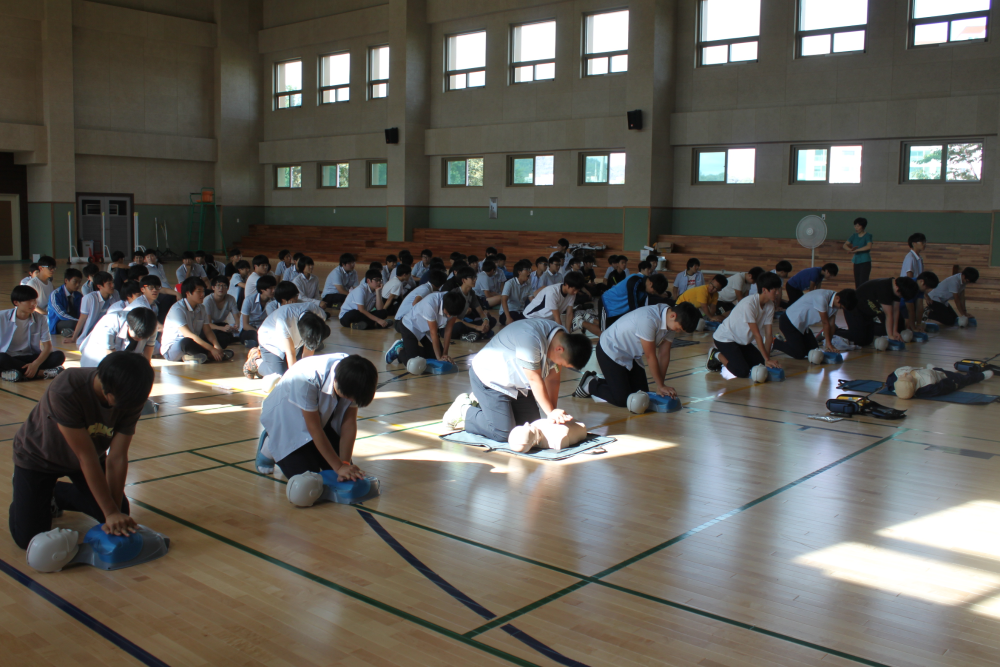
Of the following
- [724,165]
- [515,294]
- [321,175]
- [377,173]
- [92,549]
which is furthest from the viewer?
[321,175]

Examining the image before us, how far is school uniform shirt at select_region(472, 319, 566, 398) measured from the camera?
18.7 feet

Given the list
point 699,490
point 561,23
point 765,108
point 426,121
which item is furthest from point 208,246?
point 699,490

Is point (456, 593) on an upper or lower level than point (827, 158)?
lower

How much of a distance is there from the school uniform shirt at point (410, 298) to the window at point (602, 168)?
11.9 meters

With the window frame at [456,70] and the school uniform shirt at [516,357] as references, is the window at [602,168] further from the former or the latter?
the school uniform shirt at [516,357]

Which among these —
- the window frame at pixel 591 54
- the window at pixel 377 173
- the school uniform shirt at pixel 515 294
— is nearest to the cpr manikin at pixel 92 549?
the school uniform shirt at pixel 515 294

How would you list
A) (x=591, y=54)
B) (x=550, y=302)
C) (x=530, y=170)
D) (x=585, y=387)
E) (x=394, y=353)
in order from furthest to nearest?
(x=530, y=170) < (x=591, y=54) < (x=550, y=302) < (x=394, y=353) < (x=585, y=387)

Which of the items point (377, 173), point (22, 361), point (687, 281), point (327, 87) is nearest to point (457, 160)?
point (377, 173)

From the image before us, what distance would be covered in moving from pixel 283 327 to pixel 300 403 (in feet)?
10.8

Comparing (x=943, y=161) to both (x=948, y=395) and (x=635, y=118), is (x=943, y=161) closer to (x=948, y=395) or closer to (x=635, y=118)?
(x=635, y=118)

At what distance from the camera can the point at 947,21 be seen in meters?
17.0

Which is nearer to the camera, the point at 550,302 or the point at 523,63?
the point at 550,302

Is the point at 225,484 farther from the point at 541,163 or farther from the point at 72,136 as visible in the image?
the point at 72,136

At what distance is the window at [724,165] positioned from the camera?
1975cm
